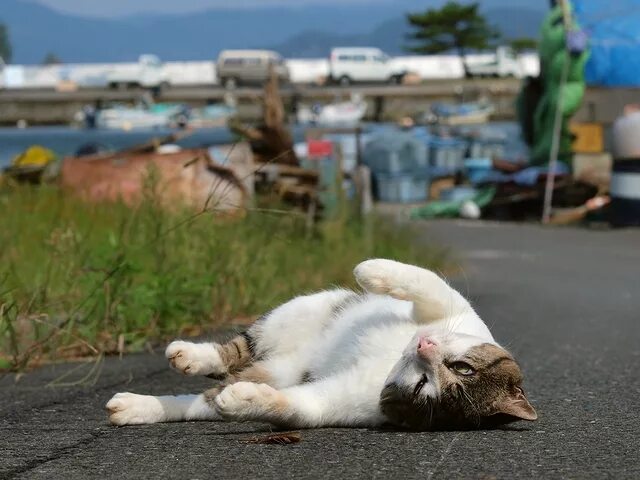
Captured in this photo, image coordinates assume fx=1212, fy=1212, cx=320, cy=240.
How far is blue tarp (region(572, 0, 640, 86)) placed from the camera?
21.6 meters

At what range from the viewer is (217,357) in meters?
4.70

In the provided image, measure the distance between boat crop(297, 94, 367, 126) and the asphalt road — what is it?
257ft

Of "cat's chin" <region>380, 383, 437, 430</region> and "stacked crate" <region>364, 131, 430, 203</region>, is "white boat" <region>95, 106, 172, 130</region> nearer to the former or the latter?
"stacked crate" <region>364, 131, 430, 203</region>

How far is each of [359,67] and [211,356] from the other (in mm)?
101338

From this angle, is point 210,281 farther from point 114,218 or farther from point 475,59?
point 475,59

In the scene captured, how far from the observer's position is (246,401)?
3.92 m

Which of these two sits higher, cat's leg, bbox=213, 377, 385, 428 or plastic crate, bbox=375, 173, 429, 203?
cat's leg, bbox=213, 377, 385, 428

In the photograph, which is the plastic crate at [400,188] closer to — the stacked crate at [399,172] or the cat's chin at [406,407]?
the stacked crate at [399,172]

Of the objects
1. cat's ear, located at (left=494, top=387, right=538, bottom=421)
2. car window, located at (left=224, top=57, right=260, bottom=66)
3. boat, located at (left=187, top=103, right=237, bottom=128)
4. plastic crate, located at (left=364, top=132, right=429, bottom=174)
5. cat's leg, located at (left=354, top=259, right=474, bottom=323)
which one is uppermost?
cat's leg, located at (left=354, top=259, right=474, bottom=323)

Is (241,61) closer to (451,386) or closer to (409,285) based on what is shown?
(409,285)

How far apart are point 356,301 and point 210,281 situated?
331cm

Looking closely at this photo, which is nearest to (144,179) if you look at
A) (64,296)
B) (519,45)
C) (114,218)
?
(64,296)

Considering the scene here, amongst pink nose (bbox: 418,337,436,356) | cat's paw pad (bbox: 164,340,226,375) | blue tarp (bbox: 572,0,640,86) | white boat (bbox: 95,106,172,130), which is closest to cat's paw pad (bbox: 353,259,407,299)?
pink nose (bbox: 418,337,436,356)

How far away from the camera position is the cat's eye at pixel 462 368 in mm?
4105
